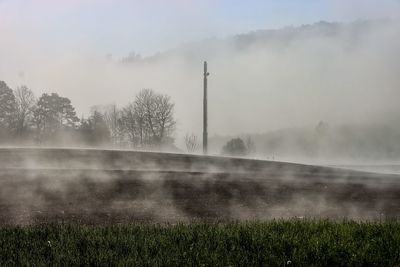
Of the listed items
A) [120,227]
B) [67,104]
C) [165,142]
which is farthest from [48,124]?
[120,227]

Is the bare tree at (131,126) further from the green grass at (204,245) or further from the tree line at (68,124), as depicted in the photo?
the green grass at (204,245)

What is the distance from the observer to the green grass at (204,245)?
6.66m

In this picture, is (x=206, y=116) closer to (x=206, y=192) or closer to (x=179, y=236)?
(x=206, y=192)

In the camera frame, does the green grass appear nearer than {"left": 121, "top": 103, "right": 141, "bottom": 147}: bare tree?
Yes

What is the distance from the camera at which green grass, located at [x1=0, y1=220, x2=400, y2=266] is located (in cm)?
666

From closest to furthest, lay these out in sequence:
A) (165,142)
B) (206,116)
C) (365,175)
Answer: (365,175) < (206,116) < (165,142)

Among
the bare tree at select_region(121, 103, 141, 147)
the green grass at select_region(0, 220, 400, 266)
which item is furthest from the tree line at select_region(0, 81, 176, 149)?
the green grass at select_region(0, 220, 400, 266)

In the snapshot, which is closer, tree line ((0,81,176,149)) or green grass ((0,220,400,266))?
green grass ((0,220,400,266))

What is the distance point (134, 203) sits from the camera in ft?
40.4

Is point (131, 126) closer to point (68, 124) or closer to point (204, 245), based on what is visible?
point (68, 124)

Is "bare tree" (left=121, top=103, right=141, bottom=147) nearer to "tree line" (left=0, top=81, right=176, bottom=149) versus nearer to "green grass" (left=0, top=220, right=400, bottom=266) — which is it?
"tree line" (left=0, top=81, right=176, bottom=149)

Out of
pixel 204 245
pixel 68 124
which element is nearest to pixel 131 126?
pixel 68 124

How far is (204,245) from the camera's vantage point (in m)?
7.37

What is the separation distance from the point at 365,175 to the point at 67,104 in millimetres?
57233
